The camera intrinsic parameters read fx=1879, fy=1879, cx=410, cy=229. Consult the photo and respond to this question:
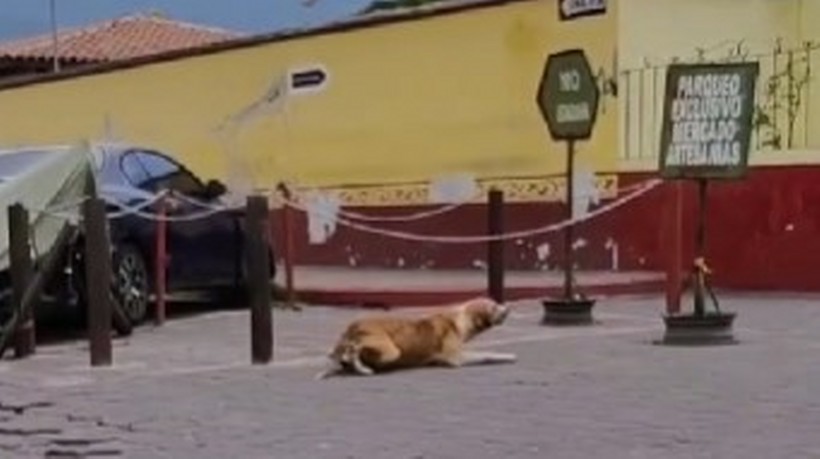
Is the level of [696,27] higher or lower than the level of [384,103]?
higher

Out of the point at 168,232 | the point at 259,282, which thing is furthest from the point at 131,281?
the point at 259,282

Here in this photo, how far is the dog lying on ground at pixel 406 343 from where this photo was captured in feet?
36.4

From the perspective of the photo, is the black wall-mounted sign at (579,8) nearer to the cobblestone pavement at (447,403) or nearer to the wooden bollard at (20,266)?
the cobblestone pavement at (447,403)

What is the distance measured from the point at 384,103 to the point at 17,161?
6301mm

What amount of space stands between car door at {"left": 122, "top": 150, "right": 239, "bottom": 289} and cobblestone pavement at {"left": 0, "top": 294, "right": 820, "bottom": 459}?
7.73ft

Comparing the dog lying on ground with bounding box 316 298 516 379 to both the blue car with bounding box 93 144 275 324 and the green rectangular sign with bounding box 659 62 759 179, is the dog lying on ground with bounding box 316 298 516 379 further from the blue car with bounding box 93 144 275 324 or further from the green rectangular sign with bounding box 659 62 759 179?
the blue car with bounding box 93 144 275 324

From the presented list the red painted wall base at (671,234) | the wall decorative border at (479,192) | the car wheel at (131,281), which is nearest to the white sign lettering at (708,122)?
the red painted wall base at (671,234)

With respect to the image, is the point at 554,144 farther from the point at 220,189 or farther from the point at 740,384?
the point at 740,384

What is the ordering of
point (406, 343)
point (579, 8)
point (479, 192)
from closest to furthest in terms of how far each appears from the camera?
1. point (406, 343)
2. point (579, 8)
3. point (479, 192)

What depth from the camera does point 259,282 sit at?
12.0 metres

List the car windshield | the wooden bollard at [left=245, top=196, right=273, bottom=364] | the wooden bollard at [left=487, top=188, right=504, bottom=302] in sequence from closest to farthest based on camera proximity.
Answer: the wooden bollard at [left=245, top=196, right=273, bottom=364]
the wooden bollard at [left=487, top=188, right=504, bottom=302]
the car windshield

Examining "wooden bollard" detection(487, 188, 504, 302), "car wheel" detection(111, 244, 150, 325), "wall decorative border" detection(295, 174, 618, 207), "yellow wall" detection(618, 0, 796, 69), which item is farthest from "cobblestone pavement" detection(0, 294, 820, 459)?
"yellow wall" detection(618, 0, 796, 69)

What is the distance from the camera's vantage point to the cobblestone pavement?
849cm

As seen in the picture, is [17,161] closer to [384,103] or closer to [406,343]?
[406,343]
